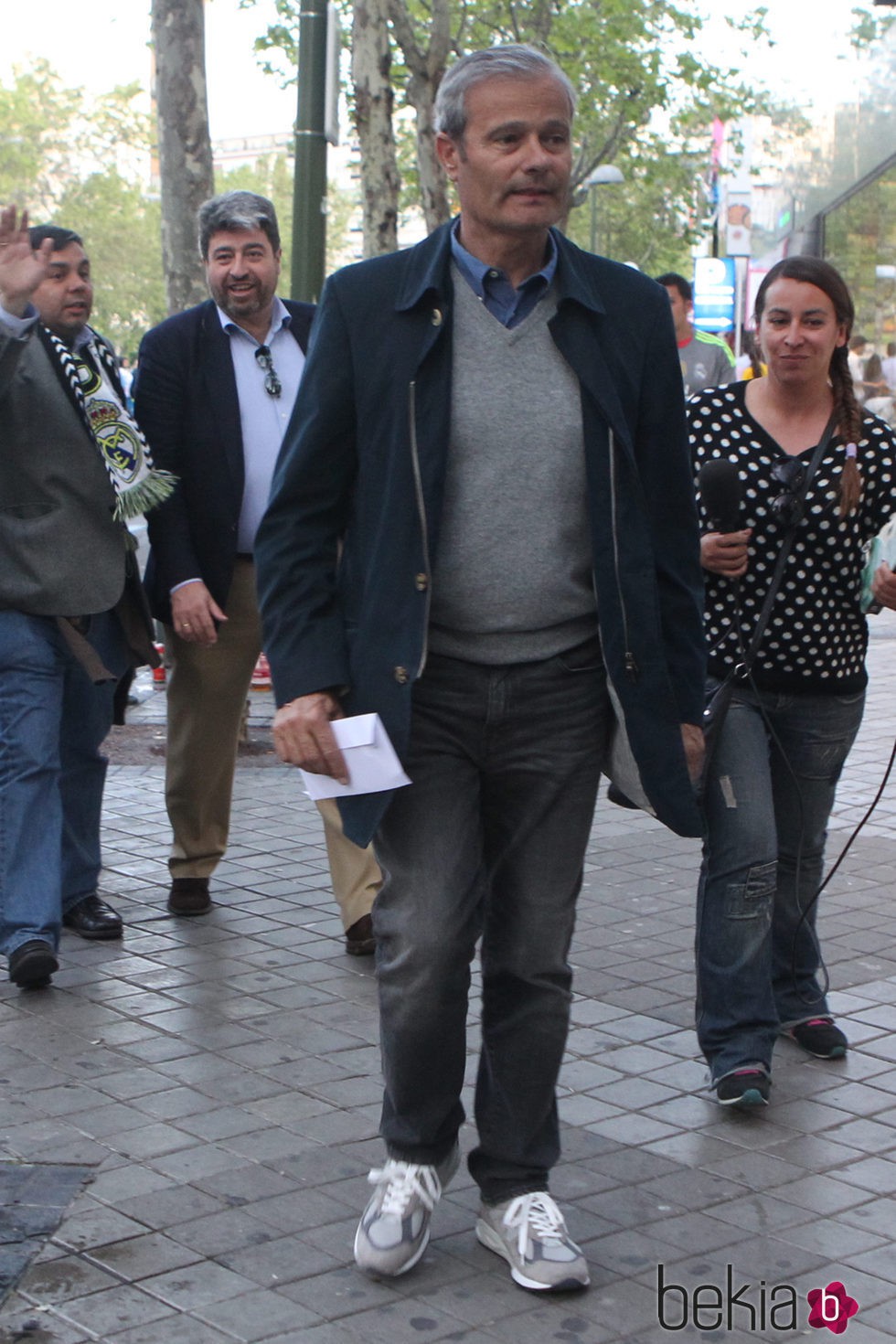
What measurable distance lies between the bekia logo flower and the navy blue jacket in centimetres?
88

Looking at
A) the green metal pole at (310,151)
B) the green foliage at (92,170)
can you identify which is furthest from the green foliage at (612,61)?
the green foliage at (92,170)

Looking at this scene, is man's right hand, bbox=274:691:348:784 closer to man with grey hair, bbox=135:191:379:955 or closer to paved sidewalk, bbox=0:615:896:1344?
paved sidewalk, bbox=0:615:896:1344

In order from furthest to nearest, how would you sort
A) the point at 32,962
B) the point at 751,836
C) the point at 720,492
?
the point at 32,962, the point at 751,836, the point at 720,492

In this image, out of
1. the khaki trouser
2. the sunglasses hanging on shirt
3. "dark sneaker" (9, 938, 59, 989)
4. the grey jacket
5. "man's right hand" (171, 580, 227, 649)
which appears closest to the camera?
"dark sneaker" (9, 938, 59, 989)

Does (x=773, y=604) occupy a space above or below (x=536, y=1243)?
above

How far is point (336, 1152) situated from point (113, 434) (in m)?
2.44

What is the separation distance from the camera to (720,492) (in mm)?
4305

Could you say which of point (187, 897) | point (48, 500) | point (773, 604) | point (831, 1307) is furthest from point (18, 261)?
point (831, 1307)

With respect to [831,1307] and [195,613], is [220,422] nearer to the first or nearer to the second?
[195,613]

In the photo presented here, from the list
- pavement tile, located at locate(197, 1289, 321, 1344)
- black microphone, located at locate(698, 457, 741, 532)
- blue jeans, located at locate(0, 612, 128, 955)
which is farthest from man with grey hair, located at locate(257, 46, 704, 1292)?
blue jeans, located at locate(0, 612, 128, 955)

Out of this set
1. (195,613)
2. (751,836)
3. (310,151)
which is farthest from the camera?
(310,151)

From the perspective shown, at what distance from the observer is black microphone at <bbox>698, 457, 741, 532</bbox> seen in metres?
4.30

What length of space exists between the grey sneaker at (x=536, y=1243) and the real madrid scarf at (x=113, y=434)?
107 inches

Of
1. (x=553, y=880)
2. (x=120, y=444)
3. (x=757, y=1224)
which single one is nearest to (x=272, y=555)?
(x=553, y=880)
